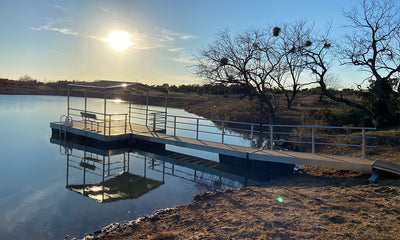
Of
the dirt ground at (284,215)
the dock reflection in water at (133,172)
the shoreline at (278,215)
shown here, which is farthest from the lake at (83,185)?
the dirt ground at (284,215)

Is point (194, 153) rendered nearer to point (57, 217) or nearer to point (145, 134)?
point (145, 134)

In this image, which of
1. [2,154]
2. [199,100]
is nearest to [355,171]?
[2,154]

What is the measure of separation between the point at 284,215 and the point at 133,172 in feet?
18.8

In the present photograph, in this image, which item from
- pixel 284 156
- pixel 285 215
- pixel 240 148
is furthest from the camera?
pixel 240 148

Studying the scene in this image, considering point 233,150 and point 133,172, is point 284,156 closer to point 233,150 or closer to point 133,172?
point 233,150

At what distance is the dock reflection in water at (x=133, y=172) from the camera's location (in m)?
8.14

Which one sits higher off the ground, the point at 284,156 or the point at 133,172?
the point at 284,156

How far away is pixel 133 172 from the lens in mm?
9930

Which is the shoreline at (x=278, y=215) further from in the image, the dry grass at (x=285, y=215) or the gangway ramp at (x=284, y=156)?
the gangway ramp at (x=284, y=156)

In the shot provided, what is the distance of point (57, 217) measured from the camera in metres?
6.14

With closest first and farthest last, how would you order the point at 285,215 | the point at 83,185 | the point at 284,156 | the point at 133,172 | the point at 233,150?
1. the point at 285,215
2. the point at 83,185
3. the point at 284,156
4. the point at 133,172
5. the point at 233,150

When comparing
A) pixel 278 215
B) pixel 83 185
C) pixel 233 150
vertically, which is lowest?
pixel 83 185

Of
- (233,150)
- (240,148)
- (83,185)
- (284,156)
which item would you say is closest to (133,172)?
(83,185)

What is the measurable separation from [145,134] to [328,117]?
1017 centimetres
